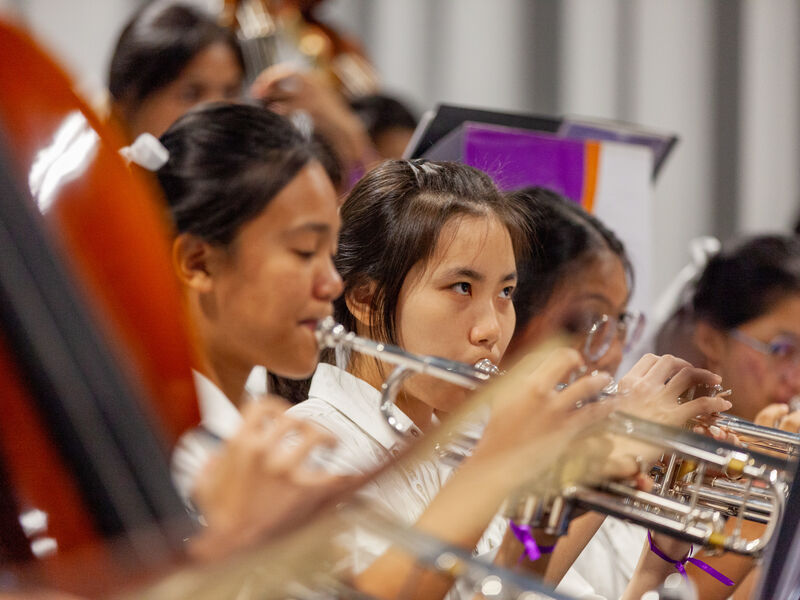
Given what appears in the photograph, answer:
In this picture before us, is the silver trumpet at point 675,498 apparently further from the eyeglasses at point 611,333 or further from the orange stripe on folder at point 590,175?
the orange stripe on folder at point 590,175

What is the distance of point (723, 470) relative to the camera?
71 cm

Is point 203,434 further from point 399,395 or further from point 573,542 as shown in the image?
point 573,542

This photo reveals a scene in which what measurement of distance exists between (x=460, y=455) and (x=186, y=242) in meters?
0.22

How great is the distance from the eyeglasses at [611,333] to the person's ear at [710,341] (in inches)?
2.2

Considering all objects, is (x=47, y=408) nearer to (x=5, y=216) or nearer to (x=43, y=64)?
(x=5, y=216)

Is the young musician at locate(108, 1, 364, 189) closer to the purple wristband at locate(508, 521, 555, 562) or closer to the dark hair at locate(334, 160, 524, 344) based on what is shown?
the dark hair at locate(334, 160, 524, 344)

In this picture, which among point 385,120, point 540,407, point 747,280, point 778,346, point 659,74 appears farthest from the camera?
point 659,74

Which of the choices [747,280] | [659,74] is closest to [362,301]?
[747,280]

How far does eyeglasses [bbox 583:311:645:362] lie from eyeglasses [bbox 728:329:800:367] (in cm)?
10

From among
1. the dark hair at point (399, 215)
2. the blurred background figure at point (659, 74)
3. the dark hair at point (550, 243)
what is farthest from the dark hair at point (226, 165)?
the blurred background figure at point (659, 74)

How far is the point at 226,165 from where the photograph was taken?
2.12 feet

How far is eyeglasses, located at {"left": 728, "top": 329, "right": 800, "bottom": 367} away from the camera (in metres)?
1.02

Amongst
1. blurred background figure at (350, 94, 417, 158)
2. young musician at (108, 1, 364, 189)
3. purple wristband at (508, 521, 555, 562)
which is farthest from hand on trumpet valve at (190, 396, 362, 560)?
blurred background figure at (350, 94, 417, 158)

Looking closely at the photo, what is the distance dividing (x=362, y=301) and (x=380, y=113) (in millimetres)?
1201
